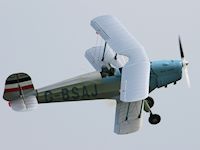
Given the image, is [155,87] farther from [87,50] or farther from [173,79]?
[87,50]

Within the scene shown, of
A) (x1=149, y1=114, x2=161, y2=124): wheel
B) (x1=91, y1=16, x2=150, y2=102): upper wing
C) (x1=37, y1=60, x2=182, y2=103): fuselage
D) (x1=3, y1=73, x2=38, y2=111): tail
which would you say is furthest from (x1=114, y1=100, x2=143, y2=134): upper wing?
(x1=3, y1=73, x2=38, y2=111): tail

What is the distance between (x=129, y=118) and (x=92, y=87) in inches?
65.1

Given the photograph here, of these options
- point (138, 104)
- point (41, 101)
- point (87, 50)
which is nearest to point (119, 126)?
point (138, 104)

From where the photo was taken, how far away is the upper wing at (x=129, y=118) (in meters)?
27.0

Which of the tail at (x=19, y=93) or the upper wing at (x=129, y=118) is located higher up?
the tail at (x=19, y=93)

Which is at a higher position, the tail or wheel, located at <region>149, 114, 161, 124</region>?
the tail

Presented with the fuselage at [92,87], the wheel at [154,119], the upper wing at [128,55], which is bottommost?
the wheel at [154,119]

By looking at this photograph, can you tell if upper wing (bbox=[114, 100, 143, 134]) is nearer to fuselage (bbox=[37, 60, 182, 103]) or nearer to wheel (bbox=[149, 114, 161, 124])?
fuselage (bbox=[37, 60, 182, 103])

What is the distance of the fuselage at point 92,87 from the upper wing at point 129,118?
0.89 m

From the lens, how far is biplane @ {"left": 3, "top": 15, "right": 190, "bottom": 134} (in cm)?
2714

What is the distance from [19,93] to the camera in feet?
91.1

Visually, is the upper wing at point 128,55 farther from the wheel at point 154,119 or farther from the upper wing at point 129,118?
the wheel at point 154,119

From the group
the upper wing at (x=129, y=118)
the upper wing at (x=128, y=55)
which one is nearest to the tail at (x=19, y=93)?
the upper wing at (x=129, y=118)

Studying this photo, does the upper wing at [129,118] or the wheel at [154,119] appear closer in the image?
the upper wing at [129,118]
